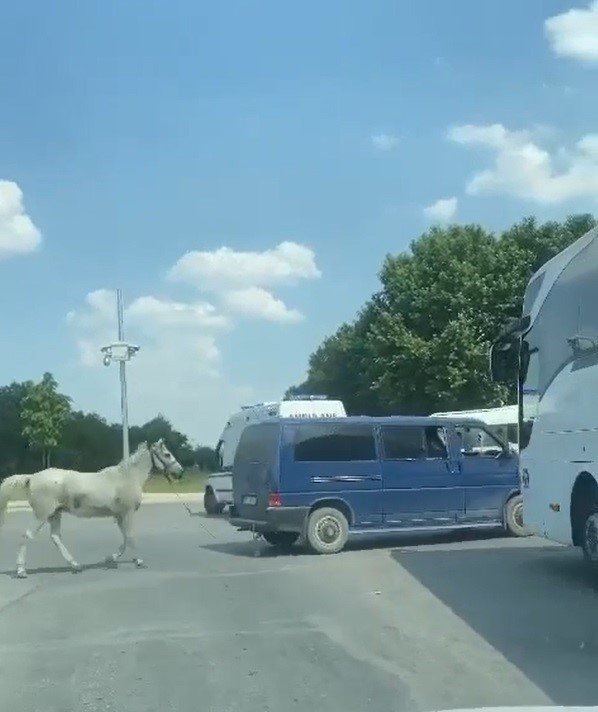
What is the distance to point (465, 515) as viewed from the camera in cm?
1889

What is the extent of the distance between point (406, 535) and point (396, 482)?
216 cm

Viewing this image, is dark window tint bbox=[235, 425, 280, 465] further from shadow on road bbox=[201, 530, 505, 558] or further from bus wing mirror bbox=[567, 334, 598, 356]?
bus wing mirror bbox=[567, 334, 598, 356]

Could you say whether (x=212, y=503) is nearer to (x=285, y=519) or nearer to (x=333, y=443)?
(x=333, y=443)

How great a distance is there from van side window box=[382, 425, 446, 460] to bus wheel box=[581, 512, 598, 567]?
6285mm

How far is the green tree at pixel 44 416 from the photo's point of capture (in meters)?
53.2

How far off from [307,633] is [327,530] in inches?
299

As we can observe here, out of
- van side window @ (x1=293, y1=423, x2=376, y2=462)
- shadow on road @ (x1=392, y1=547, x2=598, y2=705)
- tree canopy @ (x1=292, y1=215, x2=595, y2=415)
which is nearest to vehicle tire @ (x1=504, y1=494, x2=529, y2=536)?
shadow on road @ (x1=392, y1=547, x2=598, y2=705)

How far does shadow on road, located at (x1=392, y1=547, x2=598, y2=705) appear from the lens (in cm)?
834

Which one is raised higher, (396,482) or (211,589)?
(396,482)

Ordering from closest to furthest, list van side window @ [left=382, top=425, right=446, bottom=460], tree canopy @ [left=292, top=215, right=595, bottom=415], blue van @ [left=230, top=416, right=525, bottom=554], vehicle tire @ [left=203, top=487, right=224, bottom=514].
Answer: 1. blue van @ [left=230, top=416, right=525, bottom=554]
2. van side window @ [left=382, top=425, right=446, bottom=460]
3. vehicle tire @ [left=203, top=487, right=224, bottom=514]
4. tree canopy @ [left=292, top=215, right=595, bottom=415]

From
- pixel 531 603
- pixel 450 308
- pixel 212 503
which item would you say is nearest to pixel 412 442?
pixel 531 603

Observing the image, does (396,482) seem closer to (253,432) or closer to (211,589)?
(253,432)

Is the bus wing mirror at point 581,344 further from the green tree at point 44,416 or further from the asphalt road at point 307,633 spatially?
the green tree at point 44,416

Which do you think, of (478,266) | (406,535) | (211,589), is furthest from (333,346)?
(211,589)
